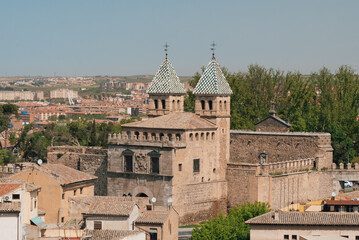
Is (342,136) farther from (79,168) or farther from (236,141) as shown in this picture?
(79,168)

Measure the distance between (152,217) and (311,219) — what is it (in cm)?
847

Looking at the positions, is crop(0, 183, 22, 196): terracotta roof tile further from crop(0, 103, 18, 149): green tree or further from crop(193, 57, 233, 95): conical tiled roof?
crop(0, 103, 18, 149): green tree

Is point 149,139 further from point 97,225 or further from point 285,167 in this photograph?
point 97,225

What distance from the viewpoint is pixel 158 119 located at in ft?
211

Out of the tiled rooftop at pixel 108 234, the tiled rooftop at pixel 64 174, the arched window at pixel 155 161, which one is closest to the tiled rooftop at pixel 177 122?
the arched window at pixel 155 161

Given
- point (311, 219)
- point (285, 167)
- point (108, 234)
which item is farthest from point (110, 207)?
point (285, 167)

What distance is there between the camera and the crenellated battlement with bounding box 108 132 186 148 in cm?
6159

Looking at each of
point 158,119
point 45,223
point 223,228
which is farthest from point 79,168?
point 223,228

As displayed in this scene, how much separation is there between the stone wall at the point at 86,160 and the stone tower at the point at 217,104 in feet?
24.9

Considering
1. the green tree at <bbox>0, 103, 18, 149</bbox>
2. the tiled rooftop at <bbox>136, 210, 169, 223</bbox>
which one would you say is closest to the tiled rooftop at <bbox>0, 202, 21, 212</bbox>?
the tiled rooftop at <bbox>136, 210, 169, 223</bbox>

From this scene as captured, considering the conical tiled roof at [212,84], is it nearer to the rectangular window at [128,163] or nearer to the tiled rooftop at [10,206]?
the rectangular window at [128,163]

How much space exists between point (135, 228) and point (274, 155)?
18551 millimetres

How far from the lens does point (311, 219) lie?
51.2m

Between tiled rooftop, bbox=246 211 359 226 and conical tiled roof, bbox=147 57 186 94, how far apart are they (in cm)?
1712
